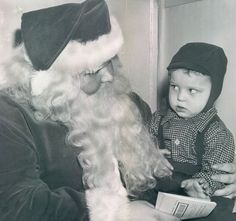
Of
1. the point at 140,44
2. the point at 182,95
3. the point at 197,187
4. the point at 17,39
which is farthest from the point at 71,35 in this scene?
the point at 140,44

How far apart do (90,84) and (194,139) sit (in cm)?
39

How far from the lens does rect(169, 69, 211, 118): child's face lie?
120cm

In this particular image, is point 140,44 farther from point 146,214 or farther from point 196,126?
point 146,214

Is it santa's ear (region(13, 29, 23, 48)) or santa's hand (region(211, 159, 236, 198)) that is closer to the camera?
santa's ear (region(13, 29, 23, 48))

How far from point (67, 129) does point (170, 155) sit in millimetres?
394

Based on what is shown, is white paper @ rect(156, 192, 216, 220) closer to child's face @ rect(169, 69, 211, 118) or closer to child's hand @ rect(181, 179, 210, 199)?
child's hand @ rect(181, 179, 210, 199)

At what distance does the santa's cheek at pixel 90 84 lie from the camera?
102 centimetres

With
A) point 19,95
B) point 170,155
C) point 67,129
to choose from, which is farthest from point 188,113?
point 19,95

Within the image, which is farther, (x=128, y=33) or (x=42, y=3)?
(x=128, y=33)

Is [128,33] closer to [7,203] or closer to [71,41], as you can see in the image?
[71,41]

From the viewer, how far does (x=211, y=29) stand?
4.72 feet

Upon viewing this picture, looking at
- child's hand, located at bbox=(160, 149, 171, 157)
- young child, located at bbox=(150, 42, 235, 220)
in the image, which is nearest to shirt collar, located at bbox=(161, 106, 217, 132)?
young child, located at bbox=(150, 42, 235, 220)

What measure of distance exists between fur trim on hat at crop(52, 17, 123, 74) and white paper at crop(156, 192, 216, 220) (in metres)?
0.33

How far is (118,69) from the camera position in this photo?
1.18m
